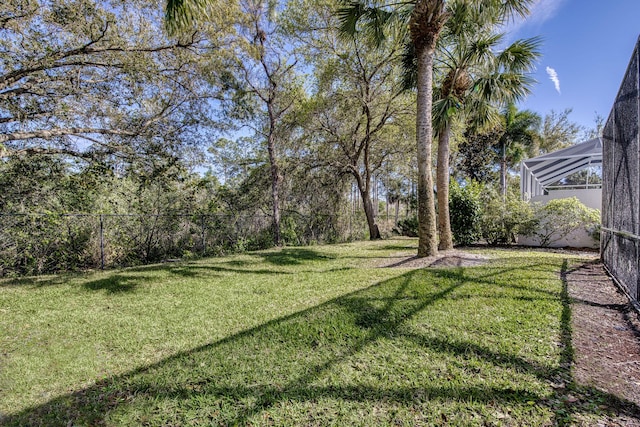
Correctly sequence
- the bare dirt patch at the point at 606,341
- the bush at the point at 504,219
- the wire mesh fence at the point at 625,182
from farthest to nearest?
the bush at the point at 504,219 < the wire mesh fence at the point at 625,182 < the bare dirt patch at the point at 606,341

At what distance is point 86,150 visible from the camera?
7.06 meters

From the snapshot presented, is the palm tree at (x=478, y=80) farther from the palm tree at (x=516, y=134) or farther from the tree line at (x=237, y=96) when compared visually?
the palm tree at (x=516, y=134)

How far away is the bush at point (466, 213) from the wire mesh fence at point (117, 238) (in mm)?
→ 6007

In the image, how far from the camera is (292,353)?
8.83ft

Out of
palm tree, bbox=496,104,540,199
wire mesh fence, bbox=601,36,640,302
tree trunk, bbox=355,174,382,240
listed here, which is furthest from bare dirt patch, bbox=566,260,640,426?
palm tree, bbox=496,104,540,199

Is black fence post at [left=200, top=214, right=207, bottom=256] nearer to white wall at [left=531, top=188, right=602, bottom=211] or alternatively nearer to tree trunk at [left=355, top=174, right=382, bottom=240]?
tree trunk at [left=355, top=174, right=382, bottom=240]

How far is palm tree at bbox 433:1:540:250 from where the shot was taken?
722 centimetres

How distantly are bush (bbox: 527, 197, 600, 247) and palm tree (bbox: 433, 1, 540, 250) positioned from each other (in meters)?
3.63

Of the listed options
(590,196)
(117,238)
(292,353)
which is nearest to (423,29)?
(292,353)

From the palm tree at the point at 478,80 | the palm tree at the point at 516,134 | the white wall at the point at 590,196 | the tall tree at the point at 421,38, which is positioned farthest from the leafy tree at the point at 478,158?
the tall tree at the point at 421,38

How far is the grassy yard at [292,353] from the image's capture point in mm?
1958

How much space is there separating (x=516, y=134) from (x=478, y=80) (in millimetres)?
16170

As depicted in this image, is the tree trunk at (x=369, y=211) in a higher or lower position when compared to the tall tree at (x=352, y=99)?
lower

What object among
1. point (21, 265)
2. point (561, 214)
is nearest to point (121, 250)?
point (21, 265)
